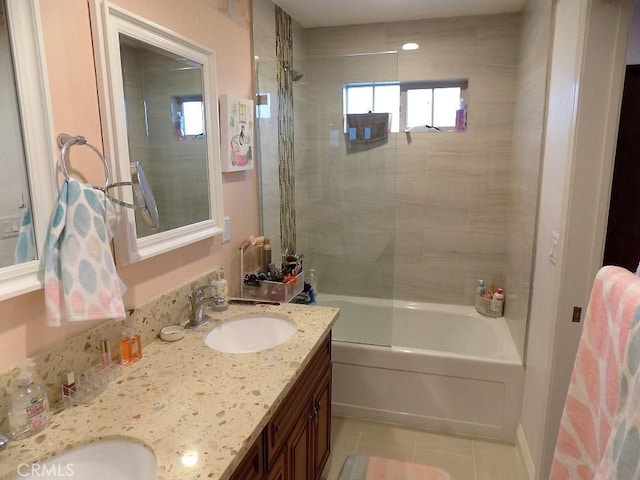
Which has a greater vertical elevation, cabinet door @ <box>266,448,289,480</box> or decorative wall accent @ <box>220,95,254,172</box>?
decorative wall accent @ <box>220,95,254,172</box>

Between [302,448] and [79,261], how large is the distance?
1047 millimetres

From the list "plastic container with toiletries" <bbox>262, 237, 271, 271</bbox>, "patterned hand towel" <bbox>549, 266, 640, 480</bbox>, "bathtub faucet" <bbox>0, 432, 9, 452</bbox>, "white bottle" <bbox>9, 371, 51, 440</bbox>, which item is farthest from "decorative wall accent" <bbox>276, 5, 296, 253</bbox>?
"patterned hand towel" <bbox>549, 266, 640, 480</bbox>

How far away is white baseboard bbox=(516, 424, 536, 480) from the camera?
6.71 feet

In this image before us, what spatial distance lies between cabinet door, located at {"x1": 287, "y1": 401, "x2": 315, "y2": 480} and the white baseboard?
108cm

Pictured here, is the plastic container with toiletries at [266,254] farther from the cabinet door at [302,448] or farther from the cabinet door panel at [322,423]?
the cabinet door at [302,448]

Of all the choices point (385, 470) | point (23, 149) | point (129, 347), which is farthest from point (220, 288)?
point (385, 470)

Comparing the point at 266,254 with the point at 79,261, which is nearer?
the point at 79,261

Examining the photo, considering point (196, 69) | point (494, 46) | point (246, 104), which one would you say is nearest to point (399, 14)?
point (494, 46)

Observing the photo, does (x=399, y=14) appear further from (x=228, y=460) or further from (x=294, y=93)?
(x=228, y=460)

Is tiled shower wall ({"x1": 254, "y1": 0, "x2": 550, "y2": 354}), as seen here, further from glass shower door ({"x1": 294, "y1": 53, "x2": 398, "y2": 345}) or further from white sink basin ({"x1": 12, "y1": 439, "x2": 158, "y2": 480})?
white sink basin ({"x1": 12, "y1": 439, "x2": 158, "y2": 480})

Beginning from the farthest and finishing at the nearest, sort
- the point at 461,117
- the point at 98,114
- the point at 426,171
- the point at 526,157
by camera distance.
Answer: the point at 426,171
the point at 461,117
the point at 526,157
the point at 98,114

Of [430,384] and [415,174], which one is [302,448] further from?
[415,174]

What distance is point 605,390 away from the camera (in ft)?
2.40

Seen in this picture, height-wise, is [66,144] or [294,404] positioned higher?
[66,144]
